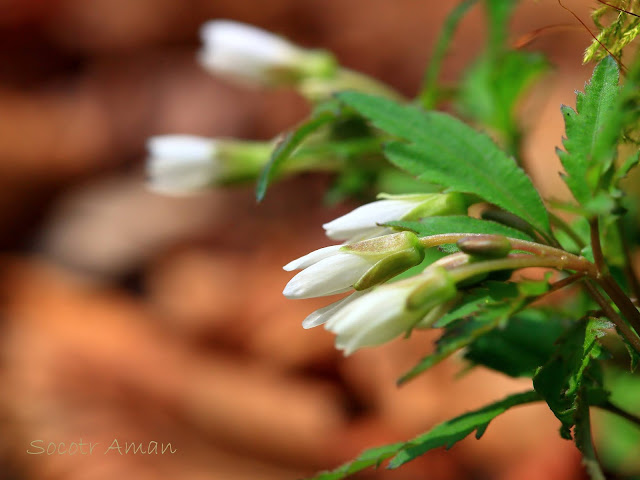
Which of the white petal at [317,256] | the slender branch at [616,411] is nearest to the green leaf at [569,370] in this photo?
the slender branch at [616,411]

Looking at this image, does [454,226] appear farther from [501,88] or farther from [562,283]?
[501,88]

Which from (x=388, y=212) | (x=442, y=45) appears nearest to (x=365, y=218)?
(x=388, y=212)

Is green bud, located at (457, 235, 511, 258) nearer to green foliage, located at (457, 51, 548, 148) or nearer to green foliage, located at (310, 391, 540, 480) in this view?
green foliage, located at (310, 391, 540, 480)

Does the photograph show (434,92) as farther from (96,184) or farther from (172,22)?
(172,22)

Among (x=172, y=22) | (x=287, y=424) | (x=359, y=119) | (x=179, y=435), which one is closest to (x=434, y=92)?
(x=359, y=119)

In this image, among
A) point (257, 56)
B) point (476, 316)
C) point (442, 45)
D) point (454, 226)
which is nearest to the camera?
point (476, 316)

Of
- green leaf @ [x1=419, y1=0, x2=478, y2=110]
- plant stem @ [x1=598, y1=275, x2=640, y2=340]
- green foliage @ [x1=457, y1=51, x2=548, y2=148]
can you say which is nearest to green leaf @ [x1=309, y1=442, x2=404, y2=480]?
plant stem @ [x1=598, y1=275, x2=640, y2=340]
